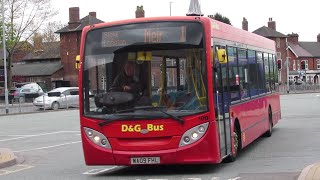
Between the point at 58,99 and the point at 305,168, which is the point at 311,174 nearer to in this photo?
the point at 305,168

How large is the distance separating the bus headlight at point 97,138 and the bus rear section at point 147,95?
0.7 inches

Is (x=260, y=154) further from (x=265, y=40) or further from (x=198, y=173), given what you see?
(x=265, y=40)

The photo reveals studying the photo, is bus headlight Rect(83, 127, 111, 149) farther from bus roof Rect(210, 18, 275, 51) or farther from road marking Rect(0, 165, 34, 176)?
bus roof Rect(210, 18, 275, 51)

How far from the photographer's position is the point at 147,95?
415 inches

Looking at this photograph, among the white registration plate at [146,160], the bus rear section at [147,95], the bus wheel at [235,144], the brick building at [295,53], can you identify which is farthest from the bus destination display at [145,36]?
the brick building at [295,53]

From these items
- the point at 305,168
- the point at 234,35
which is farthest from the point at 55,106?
the point at 305,168

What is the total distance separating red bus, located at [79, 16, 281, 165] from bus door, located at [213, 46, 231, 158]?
2 centimetres

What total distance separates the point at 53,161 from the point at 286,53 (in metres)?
96.1

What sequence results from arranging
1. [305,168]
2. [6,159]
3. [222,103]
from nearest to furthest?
[305,168]
[222,103]
[6,159]

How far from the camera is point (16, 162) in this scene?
14086mm

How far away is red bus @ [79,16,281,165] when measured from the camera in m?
10.2

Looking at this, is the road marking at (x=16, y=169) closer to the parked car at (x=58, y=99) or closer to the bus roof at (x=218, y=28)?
the bus roof at (x=218, y=28)

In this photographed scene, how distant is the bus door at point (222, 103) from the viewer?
35.1 feet

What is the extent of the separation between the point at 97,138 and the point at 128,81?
118 centimetres
